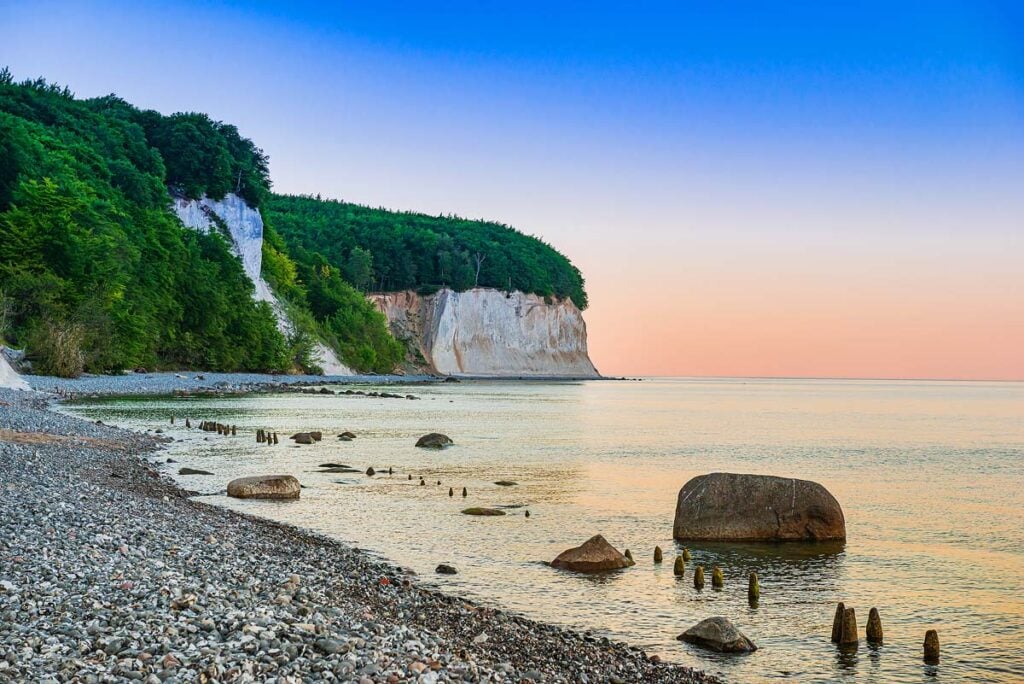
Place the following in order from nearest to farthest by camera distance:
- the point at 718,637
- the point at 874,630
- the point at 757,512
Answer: the point at 718,637, the point at 874,630, the point at 757,512

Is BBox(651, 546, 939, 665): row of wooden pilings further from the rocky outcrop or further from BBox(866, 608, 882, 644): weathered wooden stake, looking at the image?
the rocky outcrop

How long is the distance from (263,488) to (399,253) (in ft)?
477

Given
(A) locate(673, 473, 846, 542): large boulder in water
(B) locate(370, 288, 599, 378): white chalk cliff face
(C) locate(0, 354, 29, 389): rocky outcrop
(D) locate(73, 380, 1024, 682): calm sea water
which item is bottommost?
(D) locate(73, 380, 1024, 682): calm sea water

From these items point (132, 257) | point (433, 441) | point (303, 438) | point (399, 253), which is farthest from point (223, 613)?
point (399, 253)

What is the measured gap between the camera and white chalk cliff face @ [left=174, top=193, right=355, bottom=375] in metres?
106

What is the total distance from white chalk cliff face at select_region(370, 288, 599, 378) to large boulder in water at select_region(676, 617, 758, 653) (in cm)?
14782

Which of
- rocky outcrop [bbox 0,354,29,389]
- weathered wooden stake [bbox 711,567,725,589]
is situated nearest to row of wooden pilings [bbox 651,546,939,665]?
weathered wooden stake [bbox 711,567,725,589]

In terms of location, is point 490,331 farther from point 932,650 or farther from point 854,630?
point 932,650

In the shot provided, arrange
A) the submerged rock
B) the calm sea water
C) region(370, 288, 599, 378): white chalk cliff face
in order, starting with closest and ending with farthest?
the calm sea water → the submerged rock → region(370, 288, 599, 378): white chalk cliff face

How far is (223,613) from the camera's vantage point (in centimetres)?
924

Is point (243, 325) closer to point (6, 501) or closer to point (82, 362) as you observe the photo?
point (82, 362)

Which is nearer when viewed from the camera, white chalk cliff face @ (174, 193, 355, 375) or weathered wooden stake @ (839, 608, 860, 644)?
weathered wooden stake @ (839, 608, 860, 644)

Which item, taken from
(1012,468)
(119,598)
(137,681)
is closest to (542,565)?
(119,598)

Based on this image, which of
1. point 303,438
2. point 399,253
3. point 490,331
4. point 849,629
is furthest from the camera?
point 490,331
